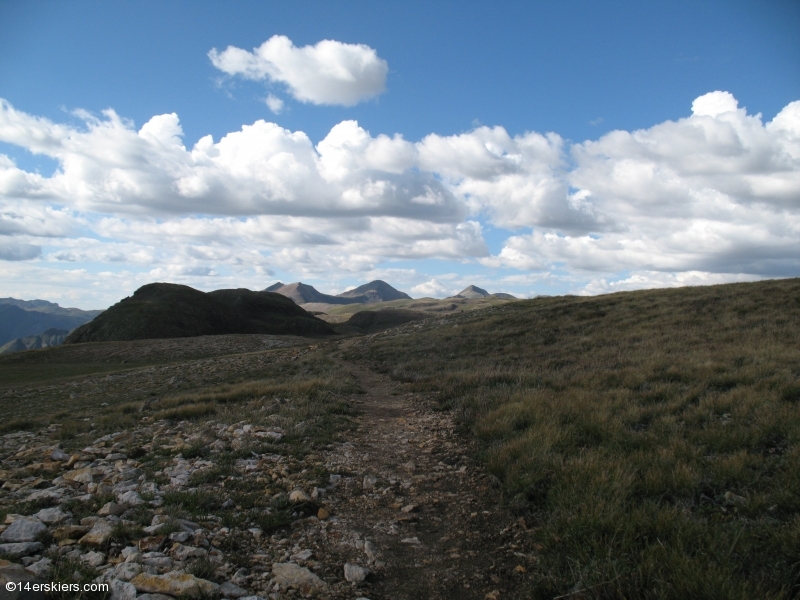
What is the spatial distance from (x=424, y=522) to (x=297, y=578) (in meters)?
1.94

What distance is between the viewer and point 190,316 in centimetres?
9062

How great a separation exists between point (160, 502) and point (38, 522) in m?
1.24

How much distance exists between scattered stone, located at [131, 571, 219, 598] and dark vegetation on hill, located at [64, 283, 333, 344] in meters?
83.0

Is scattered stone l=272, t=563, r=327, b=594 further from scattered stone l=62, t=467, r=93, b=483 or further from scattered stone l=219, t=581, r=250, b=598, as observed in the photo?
scattered stone l=62, t=467, r=93, b=483

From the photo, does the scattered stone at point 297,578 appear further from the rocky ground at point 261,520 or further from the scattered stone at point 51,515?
the scattered stone at point 51,515

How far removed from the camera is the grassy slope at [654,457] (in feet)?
12.9

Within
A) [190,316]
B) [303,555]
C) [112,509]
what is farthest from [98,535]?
[190,316]

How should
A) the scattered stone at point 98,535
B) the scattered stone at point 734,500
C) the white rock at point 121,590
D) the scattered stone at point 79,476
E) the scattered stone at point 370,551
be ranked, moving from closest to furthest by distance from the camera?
the white rock at point 121,590, the scattered stone at point 98,535, the scattered stone at point 370,551, the scattered stone at point 734,500, the scattered stone at point 79,476

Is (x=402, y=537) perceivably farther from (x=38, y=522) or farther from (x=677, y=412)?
(x=677, y=412)

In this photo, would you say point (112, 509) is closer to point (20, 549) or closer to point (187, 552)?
point (20, 549)

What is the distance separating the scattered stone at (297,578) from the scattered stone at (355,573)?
0.89ft

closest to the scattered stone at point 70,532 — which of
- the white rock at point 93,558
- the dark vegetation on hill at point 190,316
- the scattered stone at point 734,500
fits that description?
the white rock at point 93,558

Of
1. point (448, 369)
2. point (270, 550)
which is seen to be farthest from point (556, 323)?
point (270, 550)

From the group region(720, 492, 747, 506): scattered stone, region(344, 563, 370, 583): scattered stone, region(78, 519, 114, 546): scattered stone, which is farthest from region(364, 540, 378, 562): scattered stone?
region(720, 492, 747, 506): scattered stone
